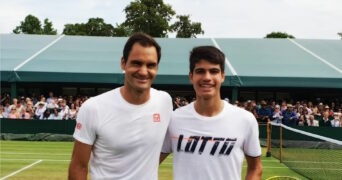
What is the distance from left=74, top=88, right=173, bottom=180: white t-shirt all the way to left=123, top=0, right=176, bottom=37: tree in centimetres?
5098

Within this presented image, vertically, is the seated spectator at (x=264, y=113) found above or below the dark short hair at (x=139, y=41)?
below

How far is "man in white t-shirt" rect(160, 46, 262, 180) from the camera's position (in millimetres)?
3793

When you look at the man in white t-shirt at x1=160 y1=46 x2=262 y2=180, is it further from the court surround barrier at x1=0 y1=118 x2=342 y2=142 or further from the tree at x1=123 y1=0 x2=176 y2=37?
the tree at x1=123 y1=0 x2=176 y2=37

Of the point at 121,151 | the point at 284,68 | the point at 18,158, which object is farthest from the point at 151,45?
the point at 284,68

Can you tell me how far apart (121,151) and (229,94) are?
24128 millimetres

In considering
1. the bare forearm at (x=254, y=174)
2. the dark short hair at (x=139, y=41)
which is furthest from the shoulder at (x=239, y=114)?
the dark short hair at (x=139, y=41)

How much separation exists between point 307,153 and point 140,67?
44.1 feet

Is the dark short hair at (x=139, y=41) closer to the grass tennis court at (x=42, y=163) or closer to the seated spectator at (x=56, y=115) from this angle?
the grass tennis court at (x=42, y=163)

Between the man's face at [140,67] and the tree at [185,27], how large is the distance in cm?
5350

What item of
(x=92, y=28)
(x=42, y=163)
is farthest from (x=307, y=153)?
(x=92, y=28)

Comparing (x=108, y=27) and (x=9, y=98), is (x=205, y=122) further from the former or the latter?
(x=108, y=27)

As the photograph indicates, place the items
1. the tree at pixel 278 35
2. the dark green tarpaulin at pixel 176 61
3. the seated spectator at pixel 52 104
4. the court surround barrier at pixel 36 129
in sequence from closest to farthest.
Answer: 1. the court surround barrier at pixel 36 129
2. the seated spectator at pixel 52 104
3. the dark green tarpaulin at pixel 176 61
4. the tree at pixel 278 35

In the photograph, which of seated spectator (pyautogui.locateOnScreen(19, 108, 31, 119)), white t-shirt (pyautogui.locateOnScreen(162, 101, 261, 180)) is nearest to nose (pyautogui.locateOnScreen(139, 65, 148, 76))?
white t-shirt (pyautogui.locateOnScreen(162, 101, 261, 180))

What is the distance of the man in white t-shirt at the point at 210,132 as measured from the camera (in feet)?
12.4
